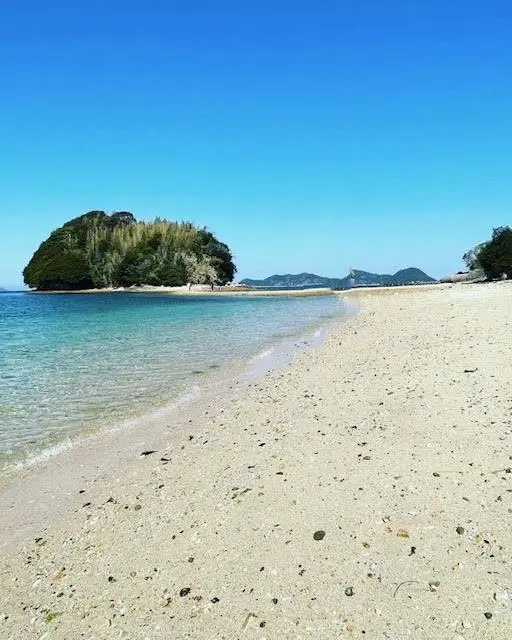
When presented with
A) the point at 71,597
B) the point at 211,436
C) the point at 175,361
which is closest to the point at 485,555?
the point at 71,597

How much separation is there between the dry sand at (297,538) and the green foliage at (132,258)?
13856cm

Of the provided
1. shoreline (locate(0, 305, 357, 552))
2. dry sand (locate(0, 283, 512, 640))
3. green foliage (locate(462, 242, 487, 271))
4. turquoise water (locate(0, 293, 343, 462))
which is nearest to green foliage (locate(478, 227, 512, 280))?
green foliage (locate(462, 242, 487, 271))

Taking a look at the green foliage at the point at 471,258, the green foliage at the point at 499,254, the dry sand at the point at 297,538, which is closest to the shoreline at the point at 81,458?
the dry sand at the point at 297,538

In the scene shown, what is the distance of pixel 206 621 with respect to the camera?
4.06m

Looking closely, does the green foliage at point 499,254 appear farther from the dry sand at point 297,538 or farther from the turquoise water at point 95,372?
the dry sand at point 297,538

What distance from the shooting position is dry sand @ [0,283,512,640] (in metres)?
4.03

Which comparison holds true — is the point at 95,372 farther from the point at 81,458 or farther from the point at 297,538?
the point at 297,538

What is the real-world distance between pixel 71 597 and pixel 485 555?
401cm

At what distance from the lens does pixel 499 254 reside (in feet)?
272

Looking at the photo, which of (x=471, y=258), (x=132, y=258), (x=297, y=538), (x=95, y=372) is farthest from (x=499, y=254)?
(x=132, y=258)

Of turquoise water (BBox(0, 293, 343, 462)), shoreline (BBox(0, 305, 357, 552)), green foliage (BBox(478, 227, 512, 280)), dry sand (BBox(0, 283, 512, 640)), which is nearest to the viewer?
dry sand (BBox(0, 283, 512, 640))

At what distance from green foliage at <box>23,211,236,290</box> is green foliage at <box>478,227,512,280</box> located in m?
81.0

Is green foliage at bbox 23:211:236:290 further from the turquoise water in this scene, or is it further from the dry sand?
the dry sand

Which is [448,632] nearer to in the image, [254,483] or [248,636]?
[248,636]
